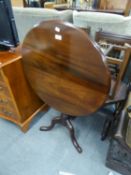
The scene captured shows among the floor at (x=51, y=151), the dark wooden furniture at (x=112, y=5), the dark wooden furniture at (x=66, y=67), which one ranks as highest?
the dark wooden furniture at (x=112, y=5)

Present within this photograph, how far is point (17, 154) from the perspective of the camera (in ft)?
4.88

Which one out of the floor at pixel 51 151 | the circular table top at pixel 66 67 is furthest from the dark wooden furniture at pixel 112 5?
the circular table top at pixel 66 67

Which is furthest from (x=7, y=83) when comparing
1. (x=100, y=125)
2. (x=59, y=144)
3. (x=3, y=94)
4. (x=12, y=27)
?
(x=100, y=125)

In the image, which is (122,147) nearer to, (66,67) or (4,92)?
(66,67)

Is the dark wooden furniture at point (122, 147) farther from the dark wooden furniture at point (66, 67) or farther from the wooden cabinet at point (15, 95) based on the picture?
the wooden cabinet at point (15, 95)

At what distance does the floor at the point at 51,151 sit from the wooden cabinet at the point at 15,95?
14cm

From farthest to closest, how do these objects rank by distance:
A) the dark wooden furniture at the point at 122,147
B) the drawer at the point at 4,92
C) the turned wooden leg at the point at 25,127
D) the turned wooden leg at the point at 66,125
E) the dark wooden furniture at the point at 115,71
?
the turned wooden leg at the point at 25,127, the turned wooden leg at the point at 66,125, the drawer at the point at 4,92, the dark wooden furniture at the point at 115,71, the dark wooden furniture at the point at 122,147

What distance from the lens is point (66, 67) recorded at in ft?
3.39

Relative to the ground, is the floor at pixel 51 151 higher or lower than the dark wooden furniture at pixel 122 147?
lower

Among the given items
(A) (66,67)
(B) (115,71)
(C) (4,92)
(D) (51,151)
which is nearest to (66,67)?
(A) (66,67)

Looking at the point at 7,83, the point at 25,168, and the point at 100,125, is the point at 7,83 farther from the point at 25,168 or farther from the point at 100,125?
the point at 100,125

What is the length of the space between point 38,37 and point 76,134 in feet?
3.53

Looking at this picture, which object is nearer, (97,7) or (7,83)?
(7,83)

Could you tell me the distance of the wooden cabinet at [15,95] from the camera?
1.30 m
